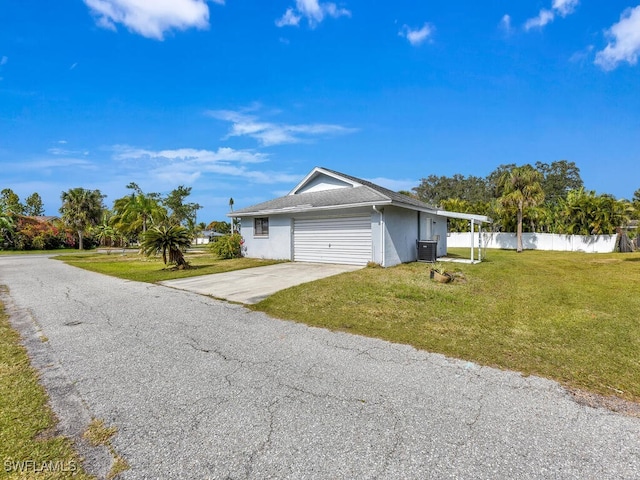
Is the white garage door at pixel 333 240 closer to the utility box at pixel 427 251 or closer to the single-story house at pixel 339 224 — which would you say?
the single-story house at pixel 339 224

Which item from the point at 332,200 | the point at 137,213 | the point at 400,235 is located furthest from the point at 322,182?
the point at 137,213

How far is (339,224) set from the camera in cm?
1376

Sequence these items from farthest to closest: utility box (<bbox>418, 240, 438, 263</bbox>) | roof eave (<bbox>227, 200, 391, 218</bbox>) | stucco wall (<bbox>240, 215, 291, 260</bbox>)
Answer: stucco wall (<bbox>240, 215, 291, 260</bbox>), utility box (<bbox>418, 240, 438, 263</bbox>), roof eave (<bbox>227, 200, 391, 218</bbox>)

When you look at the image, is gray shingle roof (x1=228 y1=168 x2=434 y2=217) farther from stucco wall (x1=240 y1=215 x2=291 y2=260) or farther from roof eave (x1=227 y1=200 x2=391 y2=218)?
stucco wall (x1=240 y1=215 x2=291 y2=260)

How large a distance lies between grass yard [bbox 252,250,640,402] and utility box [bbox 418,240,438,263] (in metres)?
3.75

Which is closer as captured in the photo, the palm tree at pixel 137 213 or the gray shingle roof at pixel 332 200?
the gray shingle roof at pixel 332 200

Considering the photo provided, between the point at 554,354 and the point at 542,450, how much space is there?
7.73ft

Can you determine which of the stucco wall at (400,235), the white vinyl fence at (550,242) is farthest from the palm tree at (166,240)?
the white vinyl fence at (550,242)

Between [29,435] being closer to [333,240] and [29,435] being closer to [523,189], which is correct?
[333,240]

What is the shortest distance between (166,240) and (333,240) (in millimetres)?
6897

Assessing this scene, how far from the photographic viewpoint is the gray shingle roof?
41.8ft

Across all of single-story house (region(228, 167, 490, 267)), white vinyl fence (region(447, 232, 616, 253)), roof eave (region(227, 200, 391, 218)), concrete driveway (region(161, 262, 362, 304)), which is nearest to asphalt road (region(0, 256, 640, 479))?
concrete driveway (region(161, 262, 362, 304))

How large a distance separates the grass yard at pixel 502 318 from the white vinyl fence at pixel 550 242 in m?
18.2

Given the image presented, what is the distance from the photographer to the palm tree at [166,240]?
12.7 meters
